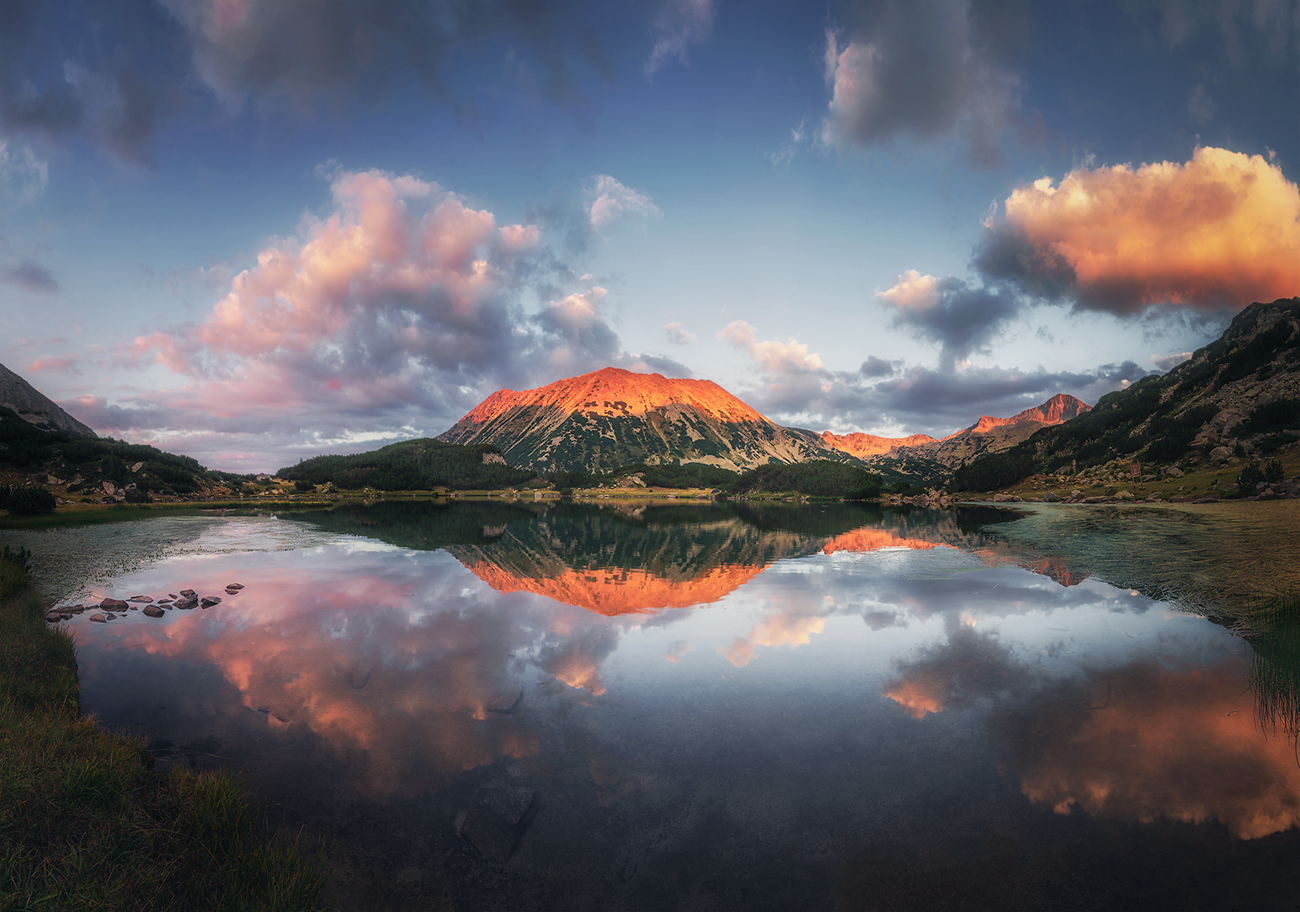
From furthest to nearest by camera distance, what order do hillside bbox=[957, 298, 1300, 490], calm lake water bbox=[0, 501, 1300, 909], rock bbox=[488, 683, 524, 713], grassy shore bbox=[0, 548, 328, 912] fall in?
1. hillside bbox=[957, 298, 1300, 490]
2. rock bbox=[488, 683, 524, 713]
3. calm lake water bbox=[0, 501, 1300, 909]
4. grassy shore bbox=[0, 548, 328, 912]

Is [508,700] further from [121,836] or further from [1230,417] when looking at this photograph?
[1230,417]

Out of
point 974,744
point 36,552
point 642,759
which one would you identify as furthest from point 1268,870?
point 36,552

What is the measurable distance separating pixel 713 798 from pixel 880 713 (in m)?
6.83

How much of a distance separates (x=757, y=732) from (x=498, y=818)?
23.1 ft

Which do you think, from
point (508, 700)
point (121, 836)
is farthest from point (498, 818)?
point (508, 700)

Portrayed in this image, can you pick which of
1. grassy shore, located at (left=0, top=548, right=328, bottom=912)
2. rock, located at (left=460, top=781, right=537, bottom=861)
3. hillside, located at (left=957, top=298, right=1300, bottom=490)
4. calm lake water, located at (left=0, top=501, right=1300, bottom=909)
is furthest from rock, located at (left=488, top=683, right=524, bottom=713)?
hillside, located at (left=957, top=298, right=1300, bottom=490)

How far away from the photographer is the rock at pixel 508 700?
1595 centimetres

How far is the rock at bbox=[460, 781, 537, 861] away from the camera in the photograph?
9.78 m

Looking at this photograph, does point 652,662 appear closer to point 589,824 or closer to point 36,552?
point 589,824

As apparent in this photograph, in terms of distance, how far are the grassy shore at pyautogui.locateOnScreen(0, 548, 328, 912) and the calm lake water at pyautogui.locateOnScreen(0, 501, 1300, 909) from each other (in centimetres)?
98

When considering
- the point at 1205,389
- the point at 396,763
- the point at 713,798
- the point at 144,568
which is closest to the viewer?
the point at 713,798

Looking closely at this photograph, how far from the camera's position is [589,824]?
10359mm

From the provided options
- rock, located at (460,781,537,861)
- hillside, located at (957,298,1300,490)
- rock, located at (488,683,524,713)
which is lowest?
rock, located at (488,683,524,713)

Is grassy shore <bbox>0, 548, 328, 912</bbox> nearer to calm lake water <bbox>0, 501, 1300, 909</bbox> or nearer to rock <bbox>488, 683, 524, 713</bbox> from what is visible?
calm lake water <bbox>0, 501, 1300, 909</bbox>
